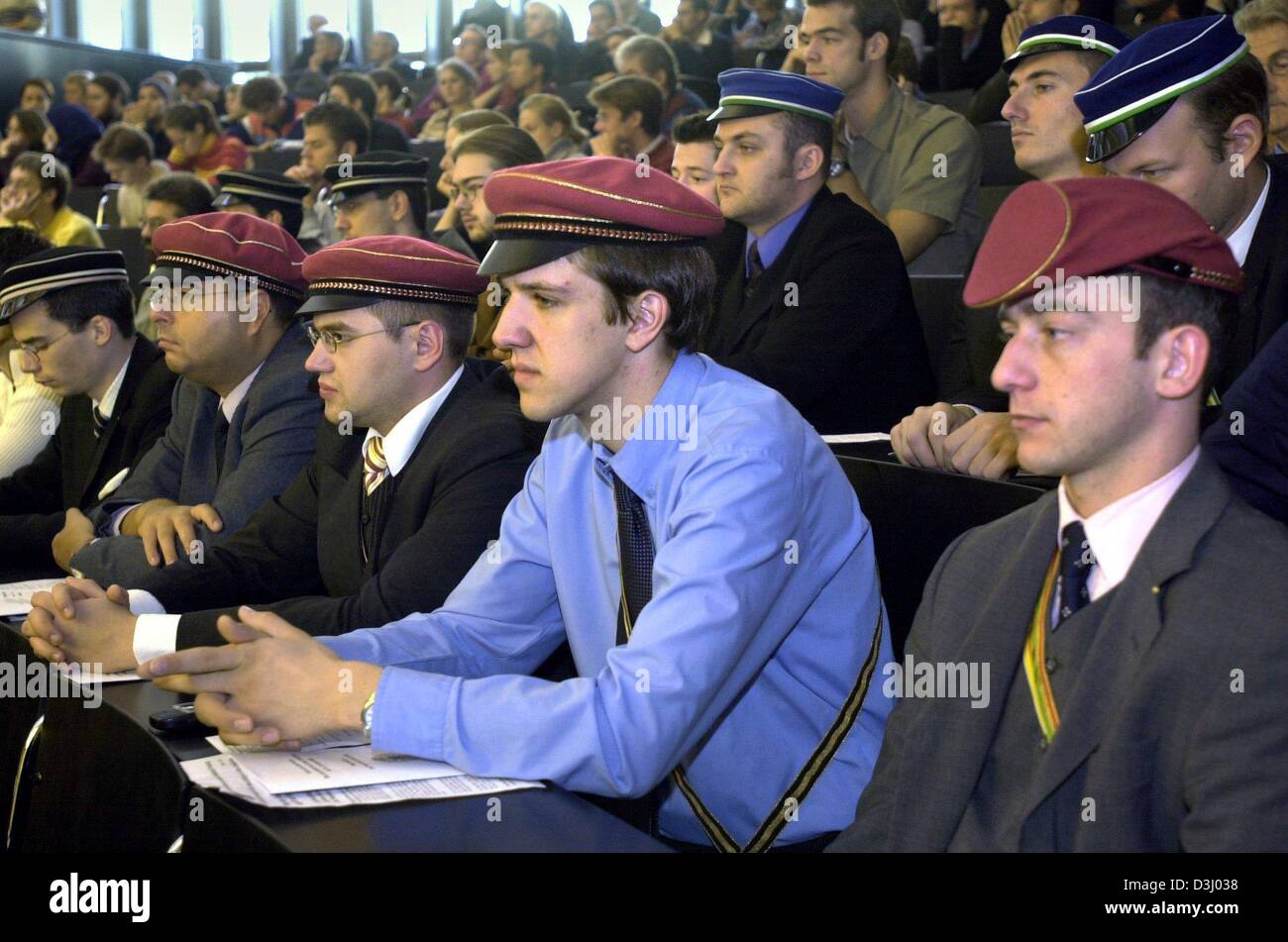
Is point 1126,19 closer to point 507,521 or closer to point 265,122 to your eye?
point 507,521

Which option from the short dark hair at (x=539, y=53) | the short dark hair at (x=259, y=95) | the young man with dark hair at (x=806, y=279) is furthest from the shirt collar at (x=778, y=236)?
the short dark hair at (x=259, y=95)

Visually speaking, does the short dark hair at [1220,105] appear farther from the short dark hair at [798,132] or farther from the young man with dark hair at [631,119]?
the young man with dark hair at [631,119]

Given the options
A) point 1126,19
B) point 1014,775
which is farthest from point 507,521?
point 1126,19

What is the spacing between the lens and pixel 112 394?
3.97 m

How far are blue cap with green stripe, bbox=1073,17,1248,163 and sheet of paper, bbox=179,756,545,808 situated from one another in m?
1.51

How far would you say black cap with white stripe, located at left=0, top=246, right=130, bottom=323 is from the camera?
389 centimetres

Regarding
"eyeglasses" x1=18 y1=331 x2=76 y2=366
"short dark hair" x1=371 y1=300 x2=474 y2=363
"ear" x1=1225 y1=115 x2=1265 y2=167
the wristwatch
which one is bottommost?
the wristwatch

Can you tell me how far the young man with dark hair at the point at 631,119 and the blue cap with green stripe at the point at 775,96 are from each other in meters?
1.93

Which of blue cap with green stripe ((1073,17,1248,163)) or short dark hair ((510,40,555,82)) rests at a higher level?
short dark hair ((510,40,555,82))

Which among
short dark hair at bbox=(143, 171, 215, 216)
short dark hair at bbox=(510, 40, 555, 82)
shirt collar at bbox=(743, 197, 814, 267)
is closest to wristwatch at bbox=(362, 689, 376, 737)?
shirt collar at bbox=(743, 197, 814, 267)

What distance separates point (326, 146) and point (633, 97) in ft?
5.55

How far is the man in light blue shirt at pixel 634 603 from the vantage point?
5.32ft

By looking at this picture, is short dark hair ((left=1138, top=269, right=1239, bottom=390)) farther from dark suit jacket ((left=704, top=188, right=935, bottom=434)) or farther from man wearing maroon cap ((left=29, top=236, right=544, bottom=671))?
dark suit jacket ((left=704, top=188, right=935, bottom=434))

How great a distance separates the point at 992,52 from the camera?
6.43 metres
